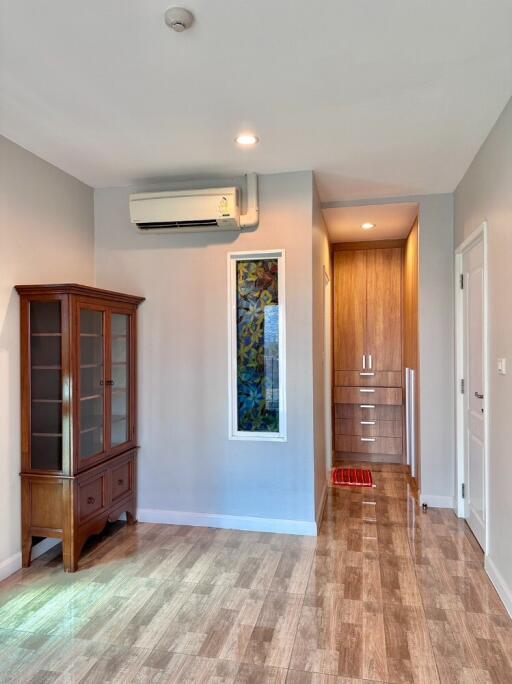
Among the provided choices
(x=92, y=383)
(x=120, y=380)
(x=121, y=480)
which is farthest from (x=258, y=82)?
(x=121, y=480)

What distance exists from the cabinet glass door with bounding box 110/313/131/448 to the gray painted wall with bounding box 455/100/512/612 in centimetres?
250

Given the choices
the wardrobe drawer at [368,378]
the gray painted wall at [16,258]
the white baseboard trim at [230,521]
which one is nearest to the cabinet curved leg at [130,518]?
the white baseboard trim at [230,521]

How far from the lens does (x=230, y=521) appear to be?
3.53 metres

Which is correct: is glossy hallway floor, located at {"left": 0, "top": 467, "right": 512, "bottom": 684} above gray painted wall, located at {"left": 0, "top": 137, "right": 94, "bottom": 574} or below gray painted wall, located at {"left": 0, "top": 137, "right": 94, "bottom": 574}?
below

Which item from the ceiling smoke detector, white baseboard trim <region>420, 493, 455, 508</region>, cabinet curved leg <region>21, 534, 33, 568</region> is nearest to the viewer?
the ceiling smoke detector

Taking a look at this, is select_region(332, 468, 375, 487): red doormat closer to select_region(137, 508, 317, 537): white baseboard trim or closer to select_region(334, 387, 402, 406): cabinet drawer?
select_region(334, 387, 402, 406): cabinet drawer

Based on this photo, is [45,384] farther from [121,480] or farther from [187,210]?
[187,210]

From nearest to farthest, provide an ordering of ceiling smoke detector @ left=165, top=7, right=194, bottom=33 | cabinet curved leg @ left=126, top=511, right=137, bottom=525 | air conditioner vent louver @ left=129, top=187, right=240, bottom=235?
ceiling smoke detector @ left=165, top=7, right=194, bottom=33 < air conditioner vent louver @ left=129, top=187, right=240, bottom=235 < cabinet curved leg @ left=126, top=511, right=137, bottom=525

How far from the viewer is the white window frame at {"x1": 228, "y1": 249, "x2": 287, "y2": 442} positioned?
346cm

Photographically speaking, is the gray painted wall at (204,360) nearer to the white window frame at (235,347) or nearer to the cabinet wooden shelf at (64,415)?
the white window frame at (235,347)

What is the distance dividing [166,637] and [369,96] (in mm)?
2807

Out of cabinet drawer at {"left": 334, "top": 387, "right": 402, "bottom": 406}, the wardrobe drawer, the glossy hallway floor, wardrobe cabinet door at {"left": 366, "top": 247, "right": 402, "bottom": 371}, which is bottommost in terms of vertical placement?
the glossy hallway floor

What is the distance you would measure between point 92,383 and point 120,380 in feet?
1.22

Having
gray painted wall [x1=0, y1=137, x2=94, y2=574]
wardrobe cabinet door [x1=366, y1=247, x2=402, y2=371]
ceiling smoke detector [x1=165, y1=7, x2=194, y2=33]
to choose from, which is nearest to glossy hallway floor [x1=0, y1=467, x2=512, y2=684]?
gray painted wall [x1=0, y1=137, x2=94, y2=574]
